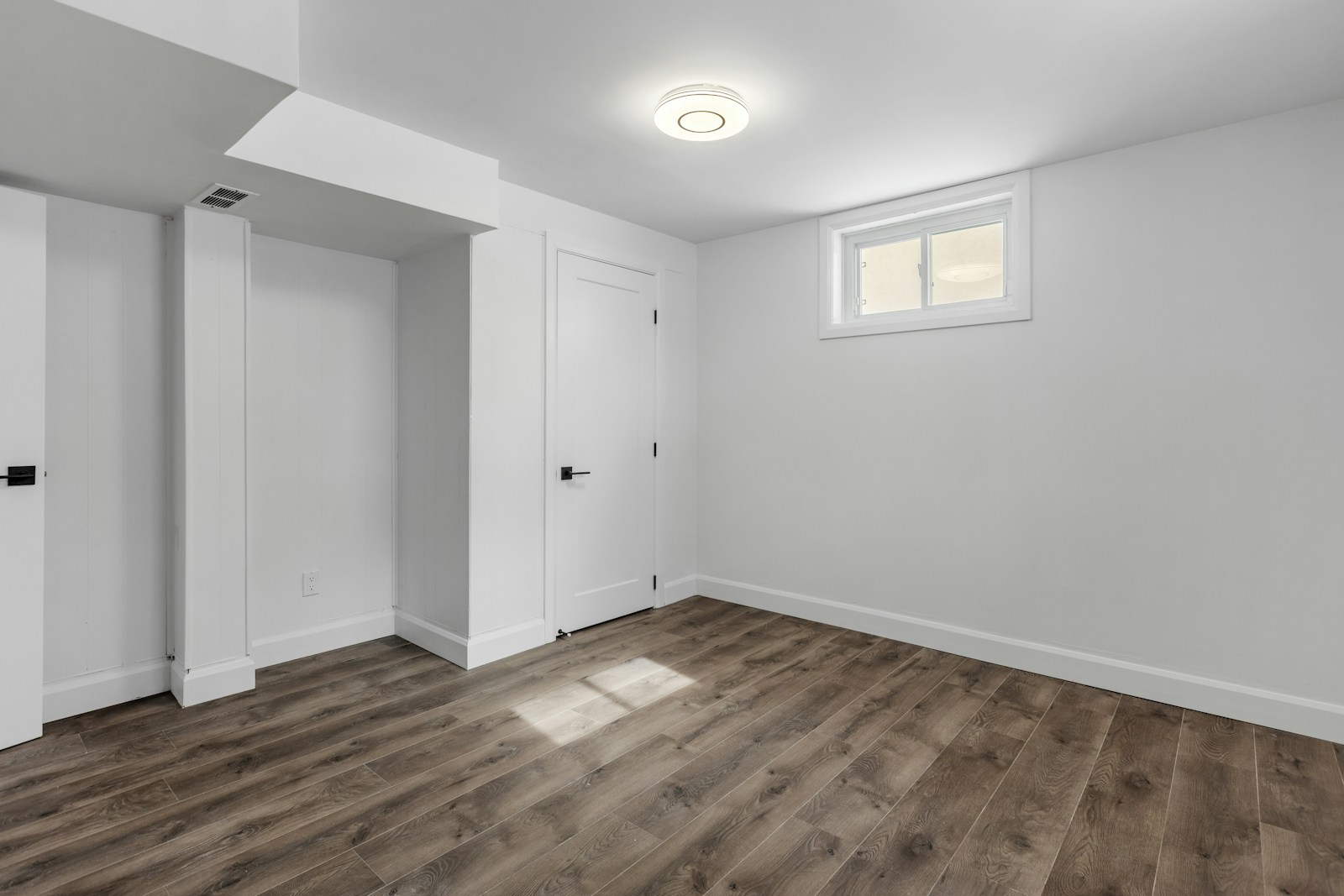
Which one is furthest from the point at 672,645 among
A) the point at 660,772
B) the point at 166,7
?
the point at 166,7

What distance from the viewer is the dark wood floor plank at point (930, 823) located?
72.3 inches

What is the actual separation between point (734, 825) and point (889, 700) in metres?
1.27

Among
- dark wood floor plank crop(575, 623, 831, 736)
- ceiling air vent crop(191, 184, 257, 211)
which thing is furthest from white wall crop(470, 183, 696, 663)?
ceiling air vent crop(191, 184, 257, 211)

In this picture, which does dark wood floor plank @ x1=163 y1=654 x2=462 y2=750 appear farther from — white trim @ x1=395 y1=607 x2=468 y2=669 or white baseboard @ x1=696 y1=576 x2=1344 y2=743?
white baseboard @ x1=696 y1=576 x2=1344 y2=743

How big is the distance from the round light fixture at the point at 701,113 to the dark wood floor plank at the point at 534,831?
101 inches

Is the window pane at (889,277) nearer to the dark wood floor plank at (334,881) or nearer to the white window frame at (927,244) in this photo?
the white window frame at (927,244)

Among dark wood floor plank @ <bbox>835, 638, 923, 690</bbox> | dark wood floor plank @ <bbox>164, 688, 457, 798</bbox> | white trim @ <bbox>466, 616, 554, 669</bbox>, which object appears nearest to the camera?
dark wood floor plank @ <bbox>164, 688, 457, 798</bbox>

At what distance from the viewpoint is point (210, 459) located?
3.01m

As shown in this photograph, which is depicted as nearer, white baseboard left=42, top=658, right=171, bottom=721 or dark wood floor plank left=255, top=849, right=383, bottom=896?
Answer: dark wood floor plank left=255, top=849, right=383, bottom=896

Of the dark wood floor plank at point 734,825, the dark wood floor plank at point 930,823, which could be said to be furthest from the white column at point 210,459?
the dark wood floor plank at point 930,823

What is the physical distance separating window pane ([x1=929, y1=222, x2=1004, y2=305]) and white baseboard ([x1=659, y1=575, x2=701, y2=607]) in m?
2.55

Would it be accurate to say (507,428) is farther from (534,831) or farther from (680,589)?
(534,831)

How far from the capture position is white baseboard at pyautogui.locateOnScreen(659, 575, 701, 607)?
466 cm

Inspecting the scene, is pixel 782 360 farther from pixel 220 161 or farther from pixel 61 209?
pixel 61 209
